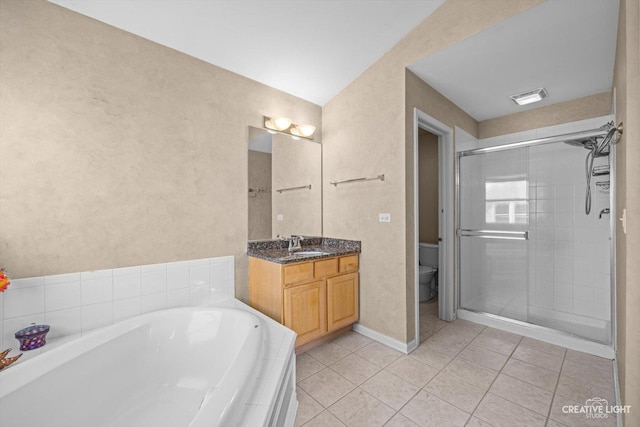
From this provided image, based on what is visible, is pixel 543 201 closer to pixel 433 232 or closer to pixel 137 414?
pixel 433 232

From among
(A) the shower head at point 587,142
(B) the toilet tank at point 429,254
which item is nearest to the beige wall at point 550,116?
(A) the shower head at point 587,142

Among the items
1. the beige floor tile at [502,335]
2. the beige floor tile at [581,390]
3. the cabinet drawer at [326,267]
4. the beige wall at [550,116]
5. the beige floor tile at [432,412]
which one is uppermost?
the beige wall at [550,116]

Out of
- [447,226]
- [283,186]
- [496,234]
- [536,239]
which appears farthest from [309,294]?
[536,239]

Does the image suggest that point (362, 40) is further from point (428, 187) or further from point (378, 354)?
point (378, 354)

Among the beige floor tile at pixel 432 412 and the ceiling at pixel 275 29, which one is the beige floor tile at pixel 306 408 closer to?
the beige floor tile at pixel 432 412

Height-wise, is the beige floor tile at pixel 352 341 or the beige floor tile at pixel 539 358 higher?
the beige floor tile at pixel 539 358

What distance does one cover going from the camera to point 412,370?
6.64 feet

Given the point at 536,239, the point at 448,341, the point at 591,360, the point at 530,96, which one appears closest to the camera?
the point at 591,360

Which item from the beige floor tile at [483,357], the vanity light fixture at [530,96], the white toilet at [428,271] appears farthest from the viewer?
the white toilet at [428,271]

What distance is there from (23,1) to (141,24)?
1.83 feet

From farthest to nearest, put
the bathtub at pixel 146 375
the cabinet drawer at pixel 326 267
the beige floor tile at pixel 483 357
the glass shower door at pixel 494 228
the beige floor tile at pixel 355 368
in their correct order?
the glass shower door at pixel 494 228 < the cabinet drawer at pixel 326 267 < the beige floor tile at pixel 483 357 < the beige floor tile at pixel 355 368 < the bathtub at pixel 146 375

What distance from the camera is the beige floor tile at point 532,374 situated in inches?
72.4

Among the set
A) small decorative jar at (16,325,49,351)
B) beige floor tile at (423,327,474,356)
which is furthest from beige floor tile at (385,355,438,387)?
small decorative jar at (16,325,49,351)

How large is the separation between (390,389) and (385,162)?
5.79 feet
